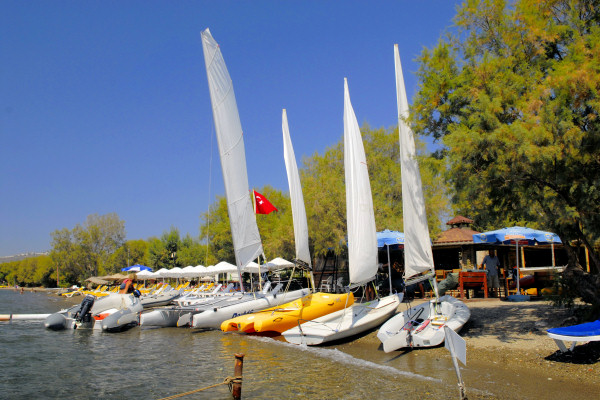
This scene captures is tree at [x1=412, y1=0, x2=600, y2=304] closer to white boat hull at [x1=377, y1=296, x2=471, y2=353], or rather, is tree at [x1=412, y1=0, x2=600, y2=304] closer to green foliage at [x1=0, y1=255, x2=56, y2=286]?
white boat hull at [x1=377, y1=296, x2=471, y2=353]

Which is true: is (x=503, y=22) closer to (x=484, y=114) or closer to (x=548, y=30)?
(x=548, y=30)

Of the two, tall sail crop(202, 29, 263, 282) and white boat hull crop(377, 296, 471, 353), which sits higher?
tall sail crop(202, 29, 263, 282)

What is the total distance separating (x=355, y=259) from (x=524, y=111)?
5926mm

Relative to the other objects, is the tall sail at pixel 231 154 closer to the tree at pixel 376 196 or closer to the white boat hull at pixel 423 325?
the white boat hull at pixel 423 325

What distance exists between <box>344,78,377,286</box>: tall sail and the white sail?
3742 millimetres

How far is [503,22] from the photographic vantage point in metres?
10.8

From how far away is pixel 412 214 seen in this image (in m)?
11.8

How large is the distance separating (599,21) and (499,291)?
1065 centimetres

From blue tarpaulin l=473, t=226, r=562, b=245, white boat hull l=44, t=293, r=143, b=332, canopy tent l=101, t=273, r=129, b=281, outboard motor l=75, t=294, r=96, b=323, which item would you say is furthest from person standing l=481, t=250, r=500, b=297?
canopy tent l=101, t=273, r=129, b=281

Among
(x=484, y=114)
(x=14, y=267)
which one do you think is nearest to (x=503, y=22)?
(x=484, y=114)

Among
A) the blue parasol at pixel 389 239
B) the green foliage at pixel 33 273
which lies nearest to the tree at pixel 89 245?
the green foliage at pixel 33 273

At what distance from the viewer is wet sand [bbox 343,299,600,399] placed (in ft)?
25.0

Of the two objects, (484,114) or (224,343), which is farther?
(224,343)

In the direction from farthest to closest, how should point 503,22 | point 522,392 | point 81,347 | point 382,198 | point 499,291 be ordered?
point 382,198 → point 499,291 → point 81,347 → point 503,22 → point 522,392
